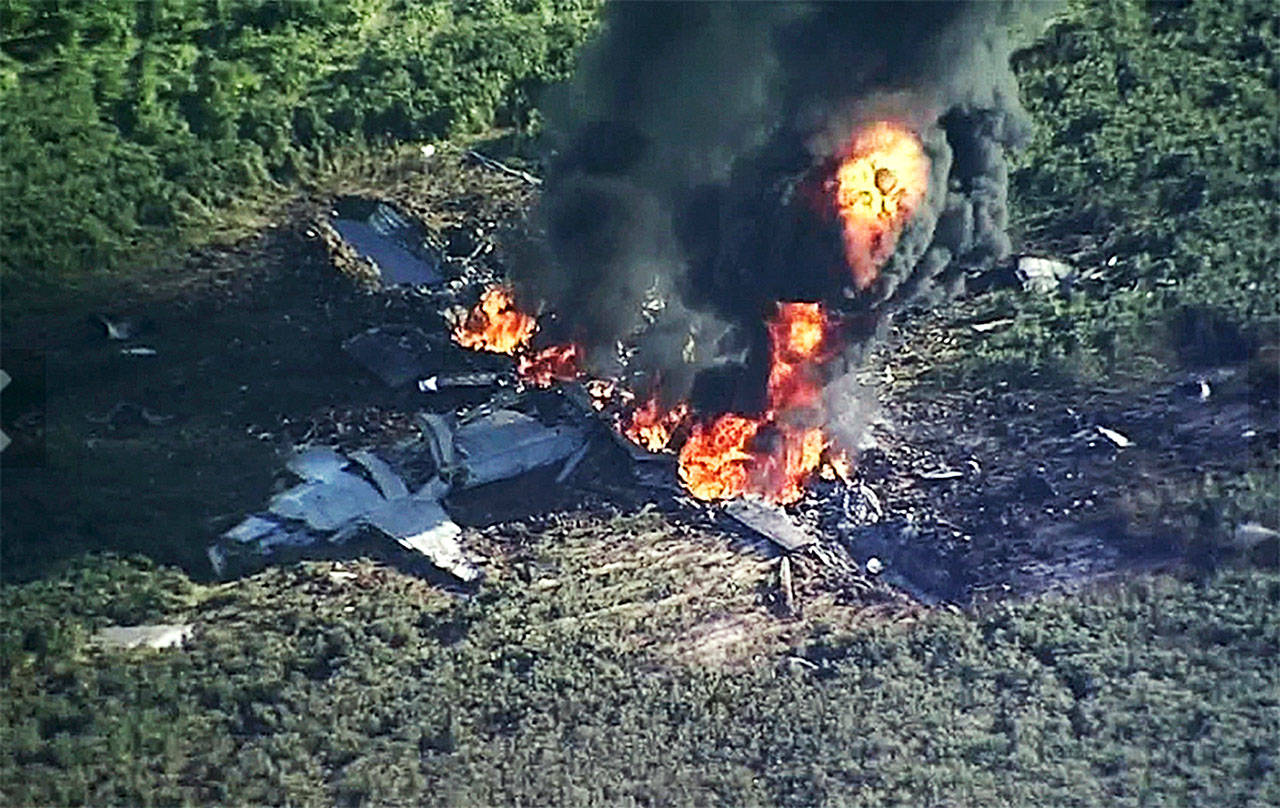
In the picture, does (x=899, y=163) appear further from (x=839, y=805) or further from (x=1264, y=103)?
(x=1264, y=103)

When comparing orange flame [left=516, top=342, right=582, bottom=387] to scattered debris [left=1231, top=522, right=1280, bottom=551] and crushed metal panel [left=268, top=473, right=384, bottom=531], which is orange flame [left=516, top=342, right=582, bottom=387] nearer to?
crushed metal panel [left=268, top=473, right=384, bottom=531]

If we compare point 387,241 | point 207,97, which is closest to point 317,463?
point 387,241

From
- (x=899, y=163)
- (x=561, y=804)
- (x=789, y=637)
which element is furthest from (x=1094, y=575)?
(x=561, y=804)

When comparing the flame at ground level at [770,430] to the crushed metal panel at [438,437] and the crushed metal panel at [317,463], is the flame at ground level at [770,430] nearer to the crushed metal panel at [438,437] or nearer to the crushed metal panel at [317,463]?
the crushed metal panel at [438,437]

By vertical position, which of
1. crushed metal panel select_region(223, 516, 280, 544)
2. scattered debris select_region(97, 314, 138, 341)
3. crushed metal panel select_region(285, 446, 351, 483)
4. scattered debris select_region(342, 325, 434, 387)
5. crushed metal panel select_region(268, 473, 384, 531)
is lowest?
crushed metal panel select_region(223, 516, 280, 544)

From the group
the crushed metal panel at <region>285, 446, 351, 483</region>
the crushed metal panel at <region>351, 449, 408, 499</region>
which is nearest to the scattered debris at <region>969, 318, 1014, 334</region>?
the crushed metal panel at <region>351, 449, 408, 499</region>
